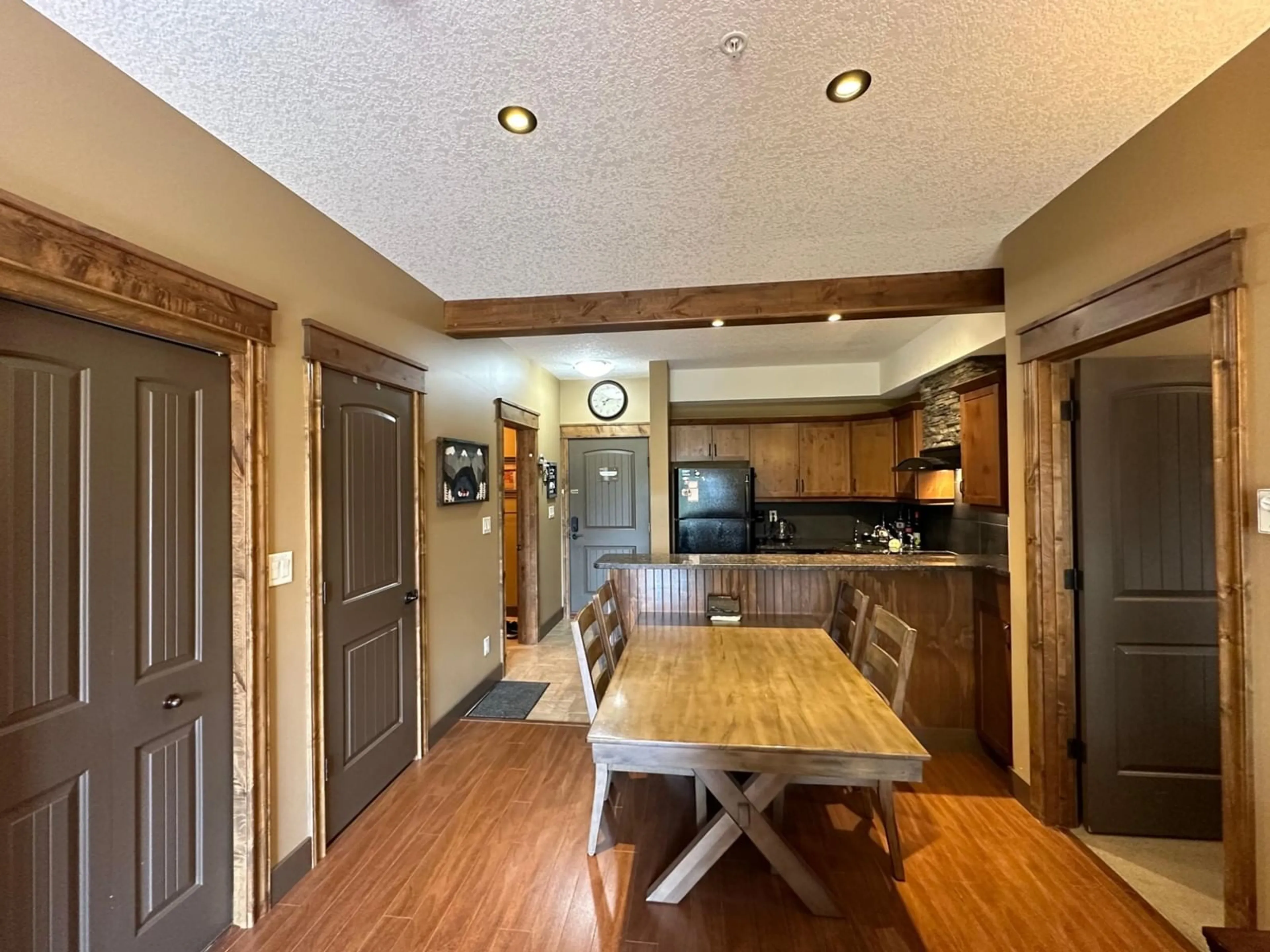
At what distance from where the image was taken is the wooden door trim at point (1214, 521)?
140cm

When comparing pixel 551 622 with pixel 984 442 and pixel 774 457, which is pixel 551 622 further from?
pixel 984 442

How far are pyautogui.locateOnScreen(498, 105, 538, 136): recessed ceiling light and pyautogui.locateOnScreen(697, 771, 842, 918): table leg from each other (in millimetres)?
2160

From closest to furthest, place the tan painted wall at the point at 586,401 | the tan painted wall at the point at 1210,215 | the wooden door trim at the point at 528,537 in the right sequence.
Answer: the tan painted wall at the point at 1210,215 → the wooden door trim at the point at 528,537 → the tan painted wall at the point at 586,401

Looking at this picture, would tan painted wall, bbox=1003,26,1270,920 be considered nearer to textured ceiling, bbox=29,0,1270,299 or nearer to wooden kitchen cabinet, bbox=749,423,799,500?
textured ceiling, bbox=29,0,1270,299

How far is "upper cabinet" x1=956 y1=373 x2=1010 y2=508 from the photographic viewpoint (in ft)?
9.16

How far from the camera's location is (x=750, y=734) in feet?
5.13

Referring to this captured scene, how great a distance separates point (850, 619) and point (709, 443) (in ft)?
9.52

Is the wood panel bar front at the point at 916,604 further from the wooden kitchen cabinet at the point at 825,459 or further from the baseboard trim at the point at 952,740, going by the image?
the wooden kitchen cabinet at the point at 825,459

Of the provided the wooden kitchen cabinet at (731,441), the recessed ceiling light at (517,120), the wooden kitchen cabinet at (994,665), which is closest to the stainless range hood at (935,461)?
the wooden kitchen cabinet at (994,665)

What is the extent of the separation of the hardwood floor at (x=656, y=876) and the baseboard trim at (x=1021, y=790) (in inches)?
2.2

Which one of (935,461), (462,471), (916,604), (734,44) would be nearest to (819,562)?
(916,604)

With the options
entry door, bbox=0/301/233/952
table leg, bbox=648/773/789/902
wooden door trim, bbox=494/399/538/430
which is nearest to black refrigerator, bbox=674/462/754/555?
wooden door trim, bbox=494/399/538/430

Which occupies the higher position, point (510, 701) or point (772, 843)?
point (772, 843)

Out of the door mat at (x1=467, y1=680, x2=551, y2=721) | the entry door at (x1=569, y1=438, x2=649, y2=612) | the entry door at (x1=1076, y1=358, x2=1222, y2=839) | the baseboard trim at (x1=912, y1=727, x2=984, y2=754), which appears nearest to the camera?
the entry door at (x1=1076, y1=358, x2=1222, y2=839)
